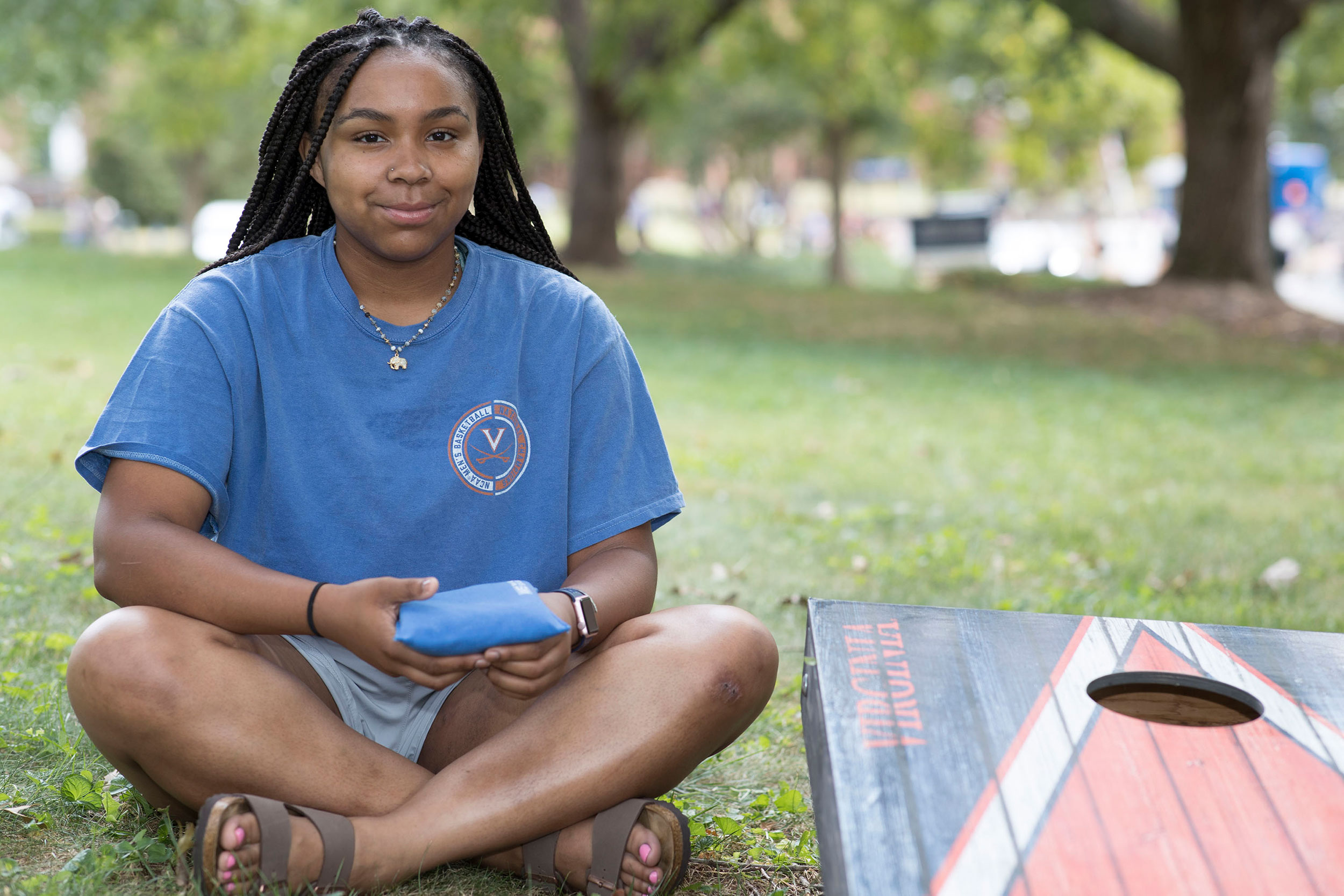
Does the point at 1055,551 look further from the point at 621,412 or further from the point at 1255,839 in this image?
the point at 1255,839

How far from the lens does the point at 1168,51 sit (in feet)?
47.3

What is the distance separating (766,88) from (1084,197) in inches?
963

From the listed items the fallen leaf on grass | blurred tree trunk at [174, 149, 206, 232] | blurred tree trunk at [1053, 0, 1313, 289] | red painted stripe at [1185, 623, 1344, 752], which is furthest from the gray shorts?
blurred tree trunk at [174, 149, 206, 232]

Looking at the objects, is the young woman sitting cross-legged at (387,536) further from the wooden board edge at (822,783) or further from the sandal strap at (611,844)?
the wooden board edge at (822,783)

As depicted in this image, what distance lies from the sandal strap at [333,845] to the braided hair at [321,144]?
3.71 ft

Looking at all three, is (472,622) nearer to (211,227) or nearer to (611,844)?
(611,844)

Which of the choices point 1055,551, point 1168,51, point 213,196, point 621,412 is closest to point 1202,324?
point 1168,51

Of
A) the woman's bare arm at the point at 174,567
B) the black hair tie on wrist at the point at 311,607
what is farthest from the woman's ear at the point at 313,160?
the black hair tie on wrist at the point at 311,607

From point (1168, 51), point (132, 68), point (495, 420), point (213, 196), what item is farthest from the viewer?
point (213, 196)

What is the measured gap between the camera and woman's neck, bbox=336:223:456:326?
261cm

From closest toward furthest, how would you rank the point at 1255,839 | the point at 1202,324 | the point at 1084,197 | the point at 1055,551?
the point at 1255,839 → the point at 1055,551 → the point at 1202,324 → the point at 1084,197

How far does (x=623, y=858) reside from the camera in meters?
2.26

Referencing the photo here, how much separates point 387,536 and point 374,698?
0.31 m

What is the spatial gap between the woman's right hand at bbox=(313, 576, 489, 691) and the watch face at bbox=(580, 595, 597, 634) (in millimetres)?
243
